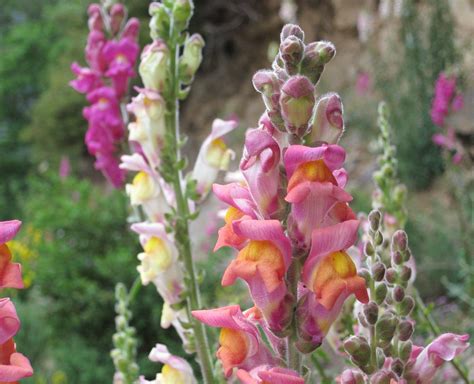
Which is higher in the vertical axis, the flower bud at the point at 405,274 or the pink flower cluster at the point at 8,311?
the pink flower cluster at the point at 8,311

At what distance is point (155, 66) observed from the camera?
1.19 metres

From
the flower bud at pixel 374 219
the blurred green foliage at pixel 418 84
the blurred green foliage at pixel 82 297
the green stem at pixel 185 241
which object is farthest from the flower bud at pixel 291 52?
the blurred green foliage at pixel 418 84

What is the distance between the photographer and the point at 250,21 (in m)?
9.41

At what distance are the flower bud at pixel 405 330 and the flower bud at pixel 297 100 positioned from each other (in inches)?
9.0

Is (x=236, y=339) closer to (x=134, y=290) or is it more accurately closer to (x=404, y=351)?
(x=404, y=351)

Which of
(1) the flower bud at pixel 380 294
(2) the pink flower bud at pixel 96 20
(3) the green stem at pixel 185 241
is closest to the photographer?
(1) the flower bud at pixel 380 294

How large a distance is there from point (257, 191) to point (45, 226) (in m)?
3.64

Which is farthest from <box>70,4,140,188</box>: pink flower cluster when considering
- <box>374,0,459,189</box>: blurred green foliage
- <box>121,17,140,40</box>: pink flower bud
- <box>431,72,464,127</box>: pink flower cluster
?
<box>374,0,459,189</box>: blurred green foliage

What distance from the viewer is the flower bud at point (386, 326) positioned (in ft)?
2.22

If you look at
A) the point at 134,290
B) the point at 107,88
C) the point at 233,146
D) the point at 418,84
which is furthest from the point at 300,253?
the point at 233,146

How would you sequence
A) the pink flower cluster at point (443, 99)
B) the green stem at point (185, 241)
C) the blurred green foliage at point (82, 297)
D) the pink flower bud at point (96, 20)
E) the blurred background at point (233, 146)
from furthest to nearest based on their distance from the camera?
the blurred background at point (233, 146), the blurred green foliage at point (82, 297), the pink flower cluster at point (443, 99), the pink flower bud at point (96, 20), the green stem at point (185, 241)

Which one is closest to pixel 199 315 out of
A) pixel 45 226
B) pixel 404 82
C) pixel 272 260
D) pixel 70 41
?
pixel 272 260

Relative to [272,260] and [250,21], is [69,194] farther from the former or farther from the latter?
[250,21]

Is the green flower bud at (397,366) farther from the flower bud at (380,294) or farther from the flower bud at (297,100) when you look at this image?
the flower bud at (297,100)
